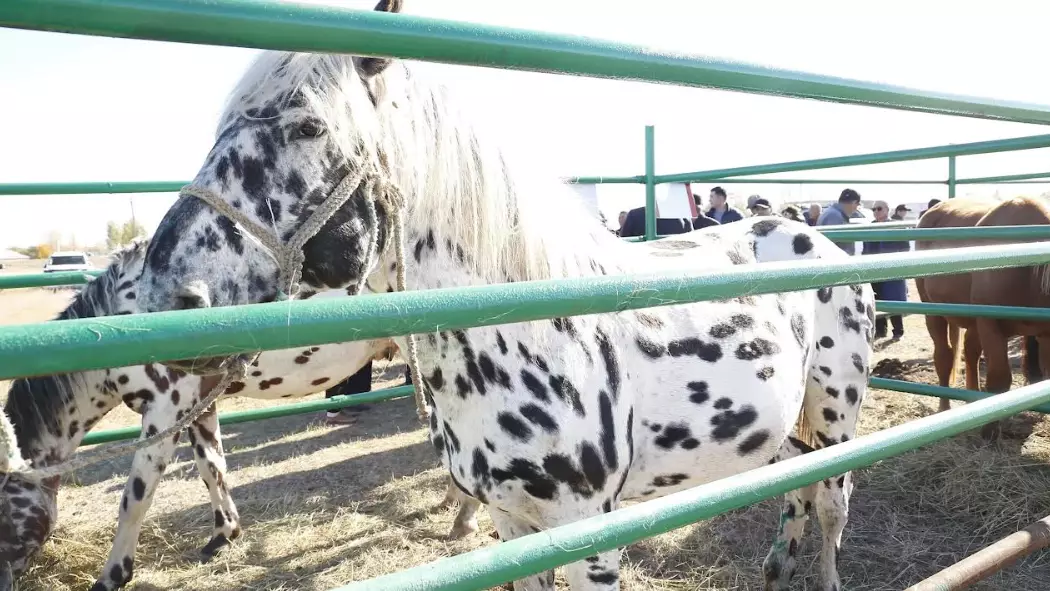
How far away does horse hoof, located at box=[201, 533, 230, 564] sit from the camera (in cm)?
336

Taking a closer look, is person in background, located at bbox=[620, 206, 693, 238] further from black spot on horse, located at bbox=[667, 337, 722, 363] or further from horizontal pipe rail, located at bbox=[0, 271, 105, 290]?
horizontal pipe rail, located at bbox=[0, 271, 105, 290]

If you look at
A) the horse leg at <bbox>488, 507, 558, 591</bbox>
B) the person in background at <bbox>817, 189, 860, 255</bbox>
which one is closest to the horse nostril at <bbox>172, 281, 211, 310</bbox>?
the horse leg at <bbox>488, 507, 558, 591</bbox>

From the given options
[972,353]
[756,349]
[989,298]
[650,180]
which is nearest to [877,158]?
[650,180]

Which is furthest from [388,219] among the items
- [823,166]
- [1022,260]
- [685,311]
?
[823,166]

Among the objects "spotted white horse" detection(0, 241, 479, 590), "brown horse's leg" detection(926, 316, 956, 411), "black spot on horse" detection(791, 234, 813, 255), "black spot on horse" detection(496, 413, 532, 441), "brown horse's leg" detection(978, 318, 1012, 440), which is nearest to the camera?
"black spot on horse" detection(496, 413, 532, 441)

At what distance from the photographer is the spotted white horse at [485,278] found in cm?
132

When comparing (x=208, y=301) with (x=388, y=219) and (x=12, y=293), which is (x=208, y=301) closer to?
(x=388, y=219)

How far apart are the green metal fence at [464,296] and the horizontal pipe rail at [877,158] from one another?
210 centimetres

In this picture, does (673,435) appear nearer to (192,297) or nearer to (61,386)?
(192,297)

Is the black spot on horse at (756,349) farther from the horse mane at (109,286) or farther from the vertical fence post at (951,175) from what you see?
the vertical fence post at (951,175)

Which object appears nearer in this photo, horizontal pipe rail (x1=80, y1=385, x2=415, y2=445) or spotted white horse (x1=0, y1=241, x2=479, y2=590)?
spotted white horse (x1=0, y1=241, x2=479, y2=590)

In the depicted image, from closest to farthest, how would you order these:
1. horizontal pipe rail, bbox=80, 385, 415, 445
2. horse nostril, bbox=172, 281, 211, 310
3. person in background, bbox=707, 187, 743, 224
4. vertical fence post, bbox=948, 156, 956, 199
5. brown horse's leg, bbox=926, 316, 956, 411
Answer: horse nostril, bbox=172, 281, 211, 310 → horizontal pipe rail, bbox=80, 385, 415, 445 → vertical fence post, bbox=948, 156, 956, 199 → brown horse's leg, bbox=926, 316, 956, 411 → person in background, bbox=707, 187, 743, 224

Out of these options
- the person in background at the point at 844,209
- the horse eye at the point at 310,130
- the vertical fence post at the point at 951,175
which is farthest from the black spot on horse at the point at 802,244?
the person in background at the point at 844,209

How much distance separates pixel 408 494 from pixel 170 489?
173 cm
